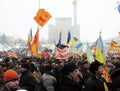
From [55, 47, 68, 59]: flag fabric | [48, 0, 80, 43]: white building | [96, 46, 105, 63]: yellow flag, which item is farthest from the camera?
[48, 0, 80, 43]: white building

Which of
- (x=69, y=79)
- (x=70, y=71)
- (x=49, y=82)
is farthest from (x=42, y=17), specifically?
(x=69, y=79)

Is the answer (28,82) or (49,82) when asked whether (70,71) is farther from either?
(28,82)

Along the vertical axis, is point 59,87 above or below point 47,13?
below

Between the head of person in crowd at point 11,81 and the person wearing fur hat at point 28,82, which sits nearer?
the head of person in crowd at point 11,81

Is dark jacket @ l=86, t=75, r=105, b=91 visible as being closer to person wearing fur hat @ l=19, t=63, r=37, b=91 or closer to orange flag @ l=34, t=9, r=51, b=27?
person wearing fur hat @ l=19, t=63, r=37, b=91

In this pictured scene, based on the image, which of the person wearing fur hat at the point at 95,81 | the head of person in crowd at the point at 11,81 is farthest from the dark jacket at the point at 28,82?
the head of person in crowd at the point at 11,81

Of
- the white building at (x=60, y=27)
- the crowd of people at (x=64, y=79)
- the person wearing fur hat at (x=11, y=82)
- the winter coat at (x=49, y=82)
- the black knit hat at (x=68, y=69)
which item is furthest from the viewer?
the white building at (x=60, y=27)

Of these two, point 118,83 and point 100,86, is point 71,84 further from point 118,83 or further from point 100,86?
point 118,83

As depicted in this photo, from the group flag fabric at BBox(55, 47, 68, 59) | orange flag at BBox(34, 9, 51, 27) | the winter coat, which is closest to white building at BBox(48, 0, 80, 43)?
orange flag at BBox(34, 9, 51, 27)

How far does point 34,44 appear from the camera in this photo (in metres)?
14.6

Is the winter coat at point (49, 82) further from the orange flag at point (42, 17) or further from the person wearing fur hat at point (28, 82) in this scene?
the orange flag at point (42, 17)

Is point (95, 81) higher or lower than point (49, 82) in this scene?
higher

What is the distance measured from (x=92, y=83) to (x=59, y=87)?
648mm

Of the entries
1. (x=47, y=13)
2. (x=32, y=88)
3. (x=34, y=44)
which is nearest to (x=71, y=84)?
(x=32, y=88)
